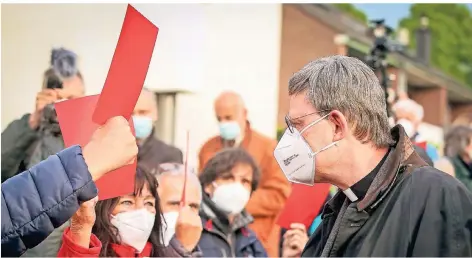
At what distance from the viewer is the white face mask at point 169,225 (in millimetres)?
3633

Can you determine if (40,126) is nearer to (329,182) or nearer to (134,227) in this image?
(134,227)

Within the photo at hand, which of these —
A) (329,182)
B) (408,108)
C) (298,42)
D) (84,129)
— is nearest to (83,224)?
(84,129)

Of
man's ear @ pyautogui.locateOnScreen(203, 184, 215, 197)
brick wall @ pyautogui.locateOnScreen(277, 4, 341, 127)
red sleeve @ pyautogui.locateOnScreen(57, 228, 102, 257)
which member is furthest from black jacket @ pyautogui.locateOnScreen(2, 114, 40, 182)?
brick wall @ pyautogui.locateOnScreen(277, 4, 341, 127)

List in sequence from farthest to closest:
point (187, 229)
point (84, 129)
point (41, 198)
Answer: point (187, 229) < point (84, 129) < point (41, 198)

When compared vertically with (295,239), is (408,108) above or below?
above

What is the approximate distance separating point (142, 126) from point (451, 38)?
75.2 ft

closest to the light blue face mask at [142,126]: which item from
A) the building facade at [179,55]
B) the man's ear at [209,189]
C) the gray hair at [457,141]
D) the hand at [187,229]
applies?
the building facade at [179,55]

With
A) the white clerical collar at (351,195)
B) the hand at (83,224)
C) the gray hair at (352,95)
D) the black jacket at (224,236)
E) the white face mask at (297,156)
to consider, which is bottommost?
the black jacket at (224,236)

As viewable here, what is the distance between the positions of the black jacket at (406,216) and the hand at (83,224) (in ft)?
2.74

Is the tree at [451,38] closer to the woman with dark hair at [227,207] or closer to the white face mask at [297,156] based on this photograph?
the woman with dark hair at [227,207]

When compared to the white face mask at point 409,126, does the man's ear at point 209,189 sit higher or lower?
lower

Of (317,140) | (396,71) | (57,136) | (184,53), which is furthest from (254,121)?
(396,71)

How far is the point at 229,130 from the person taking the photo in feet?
18.1

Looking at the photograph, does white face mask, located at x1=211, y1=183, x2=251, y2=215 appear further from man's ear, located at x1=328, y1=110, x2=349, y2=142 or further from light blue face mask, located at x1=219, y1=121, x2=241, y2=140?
man's ear, located at x1=328, y1=110, x2=349, y2=142
